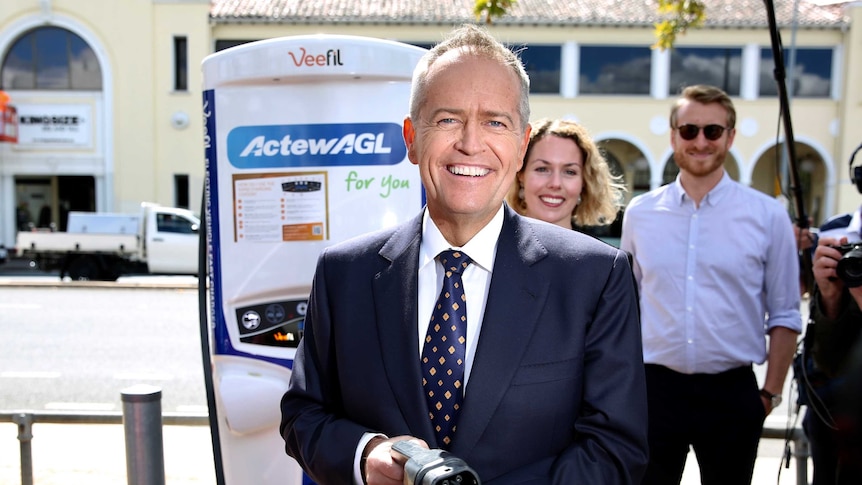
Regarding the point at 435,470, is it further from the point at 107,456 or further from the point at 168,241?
the point at 168,241

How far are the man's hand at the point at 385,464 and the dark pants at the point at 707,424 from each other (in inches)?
65.9

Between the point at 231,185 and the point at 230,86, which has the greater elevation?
the point at 230,86

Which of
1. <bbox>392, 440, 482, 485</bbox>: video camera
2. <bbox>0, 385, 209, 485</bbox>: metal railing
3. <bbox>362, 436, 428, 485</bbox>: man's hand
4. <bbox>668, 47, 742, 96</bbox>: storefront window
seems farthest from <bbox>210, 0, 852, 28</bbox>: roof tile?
<bbox>392, 440, 482, 485</bbox>: video camera

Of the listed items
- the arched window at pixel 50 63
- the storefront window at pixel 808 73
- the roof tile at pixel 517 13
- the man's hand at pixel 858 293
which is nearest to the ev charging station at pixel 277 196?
the man's hand at pixel 858 293

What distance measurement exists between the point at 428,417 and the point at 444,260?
35 cm

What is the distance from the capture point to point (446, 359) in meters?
1.47

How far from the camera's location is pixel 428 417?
143 centimetres

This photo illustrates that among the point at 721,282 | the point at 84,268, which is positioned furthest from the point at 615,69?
the point at 721,282

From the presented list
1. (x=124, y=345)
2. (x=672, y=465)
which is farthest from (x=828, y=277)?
(x=124, y=345)

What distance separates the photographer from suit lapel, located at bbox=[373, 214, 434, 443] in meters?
1.44

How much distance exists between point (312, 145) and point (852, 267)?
6.36ft

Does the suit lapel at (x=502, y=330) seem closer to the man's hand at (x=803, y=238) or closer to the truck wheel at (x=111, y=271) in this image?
the man's hand at (x=803, y=238)

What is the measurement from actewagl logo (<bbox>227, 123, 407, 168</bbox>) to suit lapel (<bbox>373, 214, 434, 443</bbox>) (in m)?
1.16

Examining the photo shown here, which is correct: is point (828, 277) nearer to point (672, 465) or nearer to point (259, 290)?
point (672, 465)
